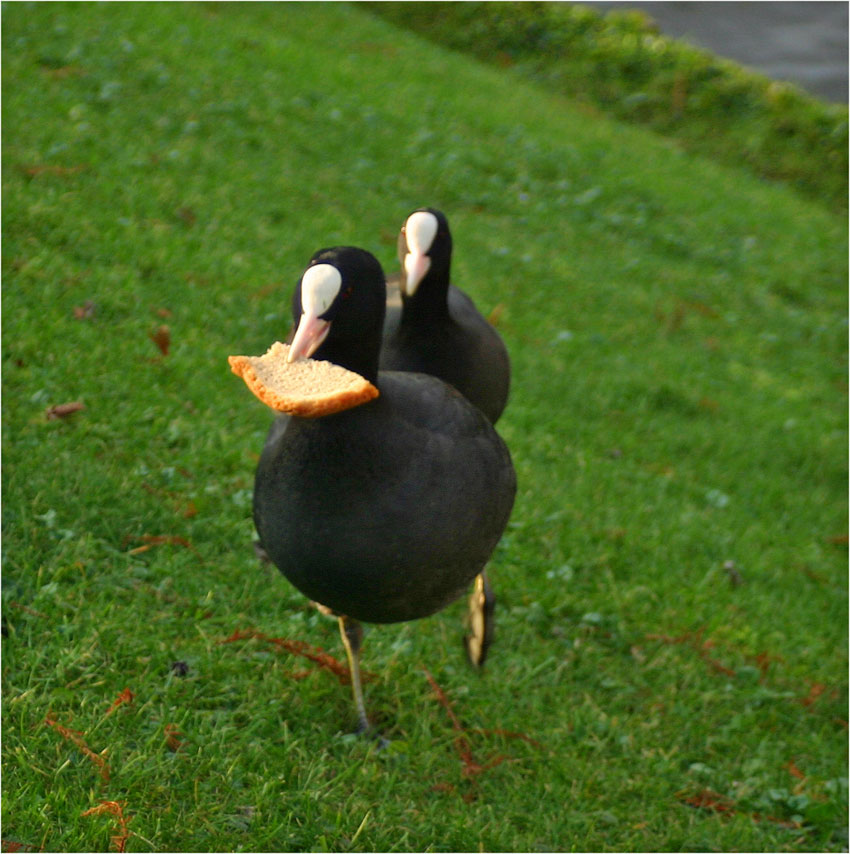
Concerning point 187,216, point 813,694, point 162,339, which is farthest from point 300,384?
point 187,216

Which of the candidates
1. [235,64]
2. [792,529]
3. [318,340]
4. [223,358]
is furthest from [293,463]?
[235,64]

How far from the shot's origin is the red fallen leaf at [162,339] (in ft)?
18.4

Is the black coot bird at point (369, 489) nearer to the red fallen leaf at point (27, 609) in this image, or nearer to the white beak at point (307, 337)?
the white beak at point (307, 337)

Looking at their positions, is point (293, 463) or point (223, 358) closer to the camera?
point (293, 463)

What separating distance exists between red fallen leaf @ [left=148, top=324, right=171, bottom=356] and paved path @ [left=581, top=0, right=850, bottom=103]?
11725 millimetres

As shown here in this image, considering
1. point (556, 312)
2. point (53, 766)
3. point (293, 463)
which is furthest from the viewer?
point (556, 312)

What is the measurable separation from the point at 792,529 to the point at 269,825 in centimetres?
413

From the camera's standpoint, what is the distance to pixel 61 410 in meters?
4.73

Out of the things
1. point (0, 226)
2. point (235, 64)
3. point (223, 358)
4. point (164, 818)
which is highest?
point (235, 64)

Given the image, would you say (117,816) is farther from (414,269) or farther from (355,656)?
(414,269)

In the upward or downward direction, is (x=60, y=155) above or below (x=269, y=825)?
above

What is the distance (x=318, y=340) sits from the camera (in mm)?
2760

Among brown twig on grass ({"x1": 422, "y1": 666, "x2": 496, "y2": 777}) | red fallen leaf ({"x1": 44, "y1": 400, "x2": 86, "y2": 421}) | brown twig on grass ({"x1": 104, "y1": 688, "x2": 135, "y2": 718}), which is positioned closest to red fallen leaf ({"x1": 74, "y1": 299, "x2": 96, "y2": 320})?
red fallen leaf ({"x1": 44, "y1": 400, "x2": 86, "y2": 421})

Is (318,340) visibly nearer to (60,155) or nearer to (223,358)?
(223,358)
